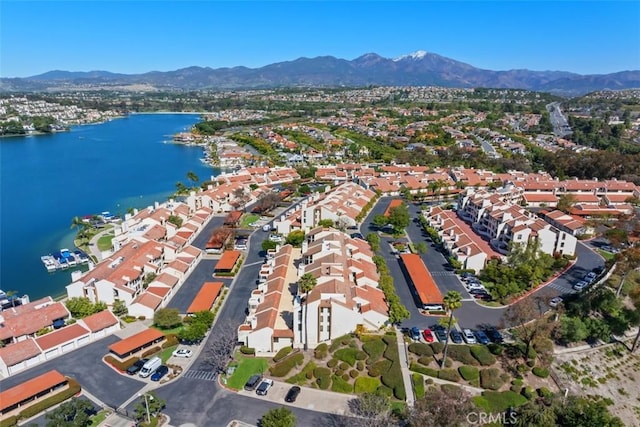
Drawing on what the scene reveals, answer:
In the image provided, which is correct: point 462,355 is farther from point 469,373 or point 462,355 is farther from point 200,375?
point 200,375

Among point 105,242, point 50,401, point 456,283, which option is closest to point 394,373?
point 456,283

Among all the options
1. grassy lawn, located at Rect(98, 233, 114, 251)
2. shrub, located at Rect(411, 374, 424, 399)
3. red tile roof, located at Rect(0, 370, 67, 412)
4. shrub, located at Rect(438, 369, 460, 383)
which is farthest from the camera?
grassy lawn, located at Rect(98, 233, 114, 251)

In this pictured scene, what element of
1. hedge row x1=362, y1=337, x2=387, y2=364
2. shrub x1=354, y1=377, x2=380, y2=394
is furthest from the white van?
hedge row x1=362, y1=337, x2=387, y2=364

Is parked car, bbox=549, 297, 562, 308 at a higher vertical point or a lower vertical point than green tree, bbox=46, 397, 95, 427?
lower

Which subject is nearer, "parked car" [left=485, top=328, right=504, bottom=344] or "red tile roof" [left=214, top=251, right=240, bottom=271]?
"parked car" [left=485, top=328, right=504, bottom=344]

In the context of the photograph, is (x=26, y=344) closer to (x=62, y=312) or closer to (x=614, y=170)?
(x=62, y=312)

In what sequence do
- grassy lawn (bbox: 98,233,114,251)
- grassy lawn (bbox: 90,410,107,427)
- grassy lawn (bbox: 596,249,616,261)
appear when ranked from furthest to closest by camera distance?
grassy lawn (bbox: 98,233,114,251), grassy lawn (bbox: 596,249,616,261), grassy lawn (bbox: 90,410,107,427)

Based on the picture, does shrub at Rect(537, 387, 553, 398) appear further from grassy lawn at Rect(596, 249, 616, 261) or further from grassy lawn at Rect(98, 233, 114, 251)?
grassy lawn at Rect(98, 233, 114, 251)
